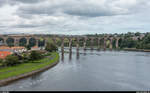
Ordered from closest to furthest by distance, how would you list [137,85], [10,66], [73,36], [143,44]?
[137,85] → [10,66] → [143,44] → [73,36]

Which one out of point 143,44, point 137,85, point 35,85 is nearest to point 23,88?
point 35,85

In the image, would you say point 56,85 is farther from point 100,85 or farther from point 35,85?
point 100,85

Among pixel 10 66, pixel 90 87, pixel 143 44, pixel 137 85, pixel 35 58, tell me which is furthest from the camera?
pixel 143 44

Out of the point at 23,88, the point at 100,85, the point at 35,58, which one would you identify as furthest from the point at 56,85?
the point at 35,58

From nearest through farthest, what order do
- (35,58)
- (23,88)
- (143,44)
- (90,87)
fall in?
(23,88)
(90,87)
(35,58)
(143,44)

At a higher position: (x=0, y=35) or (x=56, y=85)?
(x=0, y=35)

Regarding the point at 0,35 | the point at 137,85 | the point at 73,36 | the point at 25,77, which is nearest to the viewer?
the point at 137,85

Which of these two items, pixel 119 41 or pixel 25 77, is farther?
pixel 119 41

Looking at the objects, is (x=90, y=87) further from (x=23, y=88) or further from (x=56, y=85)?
(x=23, y=88)

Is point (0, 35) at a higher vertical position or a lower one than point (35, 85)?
higher
